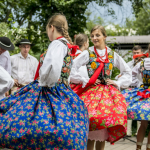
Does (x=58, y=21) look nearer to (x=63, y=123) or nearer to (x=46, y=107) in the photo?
(x=46, y=107)

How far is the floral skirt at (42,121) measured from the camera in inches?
74.2

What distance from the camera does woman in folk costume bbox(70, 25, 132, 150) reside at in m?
2.56

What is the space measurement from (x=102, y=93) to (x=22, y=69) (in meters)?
2.60

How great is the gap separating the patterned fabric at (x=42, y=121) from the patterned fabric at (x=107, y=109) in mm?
402

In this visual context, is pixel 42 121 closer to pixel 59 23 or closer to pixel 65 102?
pixel 65 102

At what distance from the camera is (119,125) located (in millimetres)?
2617

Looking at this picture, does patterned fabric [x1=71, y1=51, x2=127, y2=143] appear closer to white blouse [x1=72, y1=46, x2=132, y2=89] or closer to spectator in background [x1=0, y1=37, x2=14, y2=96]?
white blouse [x1=72, y1=46, x2=132, y2=89]

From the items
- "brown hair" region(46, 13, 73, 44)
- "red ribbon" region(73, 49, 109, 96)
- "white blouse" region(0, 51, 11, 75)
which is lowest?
"red ribbon" region(73, 49, 109, 96)

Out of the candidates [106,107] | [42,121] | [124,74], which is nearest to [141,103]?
[124,74]

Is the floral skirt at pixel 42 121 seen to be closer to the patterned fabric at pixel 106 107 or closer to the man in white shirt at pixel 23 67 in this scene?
the patterned fabric at pixel 106 107

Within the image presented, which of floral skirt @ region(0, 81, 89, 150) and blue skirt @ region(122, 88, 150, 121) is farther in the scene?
blue skirt @ region(122, 88, 150, 121)

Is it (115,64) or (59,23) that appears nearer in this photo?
(59,23)

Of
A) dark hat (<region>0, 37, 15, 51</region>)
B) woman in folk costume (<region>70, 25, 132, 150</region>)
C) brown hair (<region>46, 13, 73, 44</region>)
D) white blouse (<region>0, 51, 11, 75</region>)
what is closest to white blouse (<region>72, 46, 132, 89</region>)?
woman in folk costume (<region>70, 25, 132, 150</region>)

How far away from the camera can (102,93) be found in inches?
112
